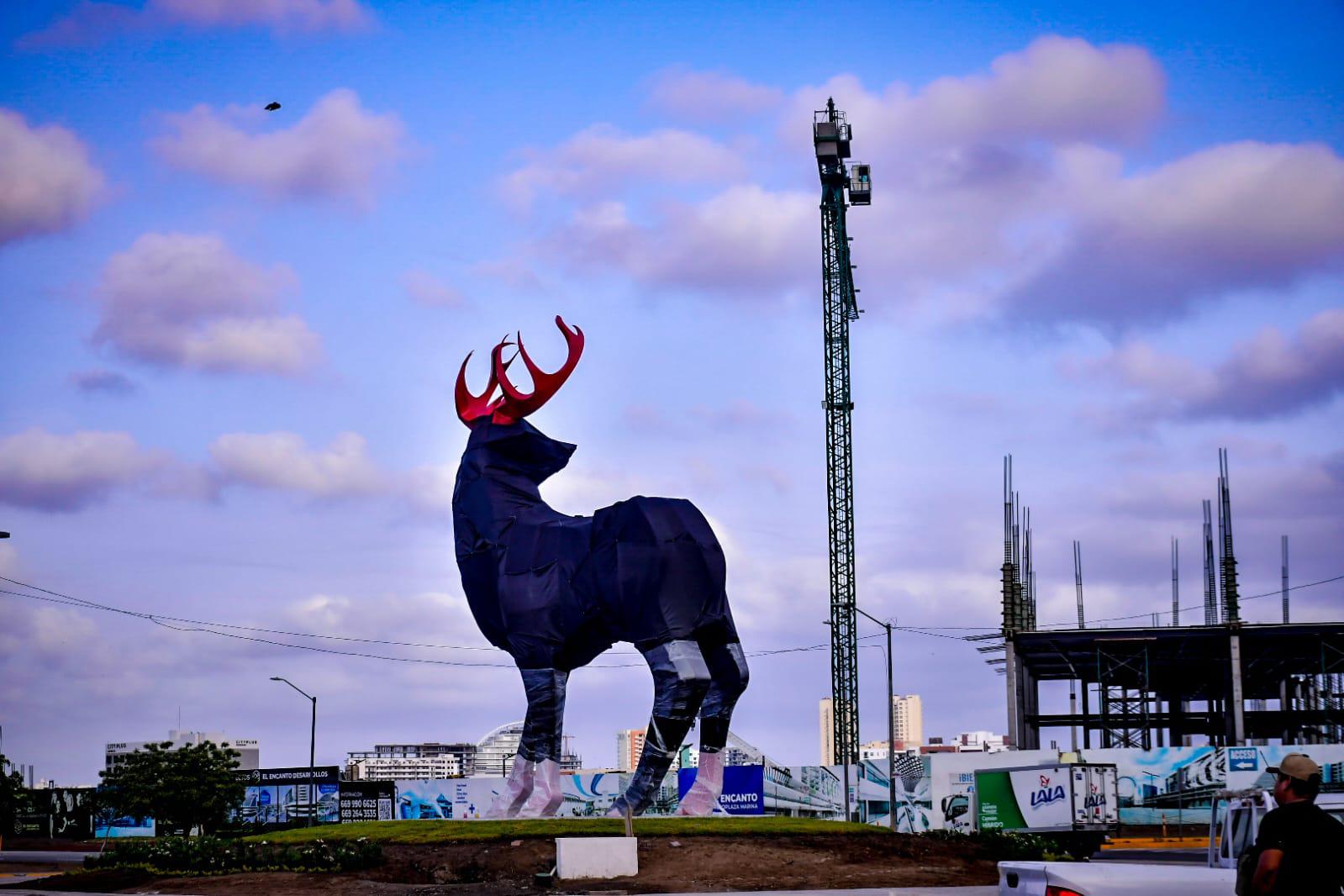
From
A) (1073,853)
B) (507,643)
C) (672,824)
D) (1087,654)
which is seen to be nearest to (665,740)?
(672,824)

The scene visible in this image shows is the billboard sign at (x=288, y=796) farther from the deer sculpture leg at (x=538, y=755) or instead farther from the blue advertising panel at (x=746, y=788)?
the deer sculpture leg at (x=538, y=755)

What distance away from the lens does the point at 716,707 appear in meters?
32.6

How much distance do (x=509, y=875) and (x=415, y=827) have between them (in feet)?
15.8

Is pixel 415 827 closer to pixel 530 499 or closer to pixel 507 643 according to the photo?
pixel 507 643

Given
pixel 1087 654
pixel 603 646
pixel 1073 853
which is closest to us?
pixel 603 646

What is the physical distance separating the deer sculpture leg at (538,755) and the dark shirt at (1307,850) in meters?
23.8

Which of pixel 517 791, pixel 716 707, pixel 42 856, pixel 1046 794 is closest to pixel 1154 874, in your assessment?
pixel 716 707

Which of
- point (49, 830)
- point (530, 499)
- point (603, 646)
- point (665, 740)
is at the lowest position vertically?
point (49, 830)

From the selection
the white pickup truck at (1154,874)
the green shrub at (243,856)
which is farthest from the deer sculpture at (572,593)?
the white pickup truck at (1154,874)

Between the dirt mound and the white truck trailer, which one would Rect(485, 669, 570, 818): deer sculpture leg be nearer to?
the dirt mound

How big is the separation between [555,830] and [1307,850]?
75.0ft

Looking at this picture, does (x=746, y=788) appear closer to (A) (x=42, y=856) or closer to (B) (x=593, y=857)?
(B) (x=593, y=857)

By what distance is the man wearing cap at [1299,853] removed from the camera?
831cm

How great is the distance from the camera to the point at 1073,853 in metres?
39.2
